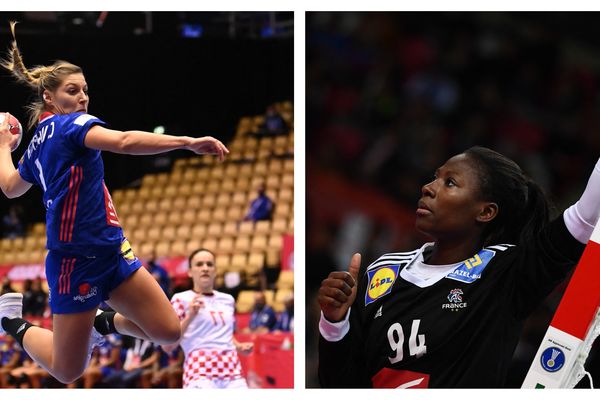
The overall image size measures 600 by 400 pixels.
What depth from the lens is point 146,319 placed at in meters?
3.77

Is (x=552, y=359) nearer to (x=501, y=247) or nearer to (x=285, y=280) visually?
(x=501, y=247)

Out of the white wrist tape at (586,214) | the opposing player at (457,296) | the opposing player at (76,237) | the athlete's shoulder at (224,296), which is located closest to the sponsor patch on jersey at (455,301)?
the opposing player at (457,296)

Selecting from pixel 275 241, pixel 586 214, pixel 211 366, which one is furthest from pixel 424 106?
pixel 211 366

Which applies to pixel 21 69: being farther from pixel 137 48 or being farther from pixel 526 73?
pixel 526 73

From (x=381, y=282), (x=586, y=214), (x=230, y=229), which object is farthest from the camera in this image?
(x=230, y=229)

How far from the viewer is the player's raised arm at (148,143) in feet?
10.8

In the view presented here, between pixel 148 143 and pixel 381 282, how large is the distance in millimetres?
1269

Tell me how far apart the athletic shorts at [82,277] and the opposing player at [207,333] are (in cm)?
170

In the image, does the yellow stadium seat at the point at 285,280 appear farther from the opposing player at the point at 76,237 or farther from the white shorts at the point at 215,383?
the opposing player at the point at 76,237

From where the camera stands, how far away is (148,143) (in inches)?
133

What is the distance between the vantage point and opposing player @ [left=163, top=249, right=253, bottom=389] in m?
5.36

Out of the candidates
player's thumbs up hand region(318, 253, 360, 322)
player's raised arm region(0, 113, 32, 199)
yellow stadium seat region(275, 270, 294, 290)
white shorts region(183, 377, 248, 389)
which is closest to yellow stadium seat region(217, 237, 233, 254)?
yellow stadium seat region(275, 270, 294, 290)

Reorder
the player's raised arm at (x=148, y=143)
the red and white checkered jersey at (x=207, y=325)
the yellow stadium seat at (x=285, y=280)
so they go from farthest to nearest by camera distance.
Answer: the yellow stadium seat at (x=285, y=280)
the red and white checkered jersey at (x=207, y=325)
the player's raised arm at (x=148, y=143)
